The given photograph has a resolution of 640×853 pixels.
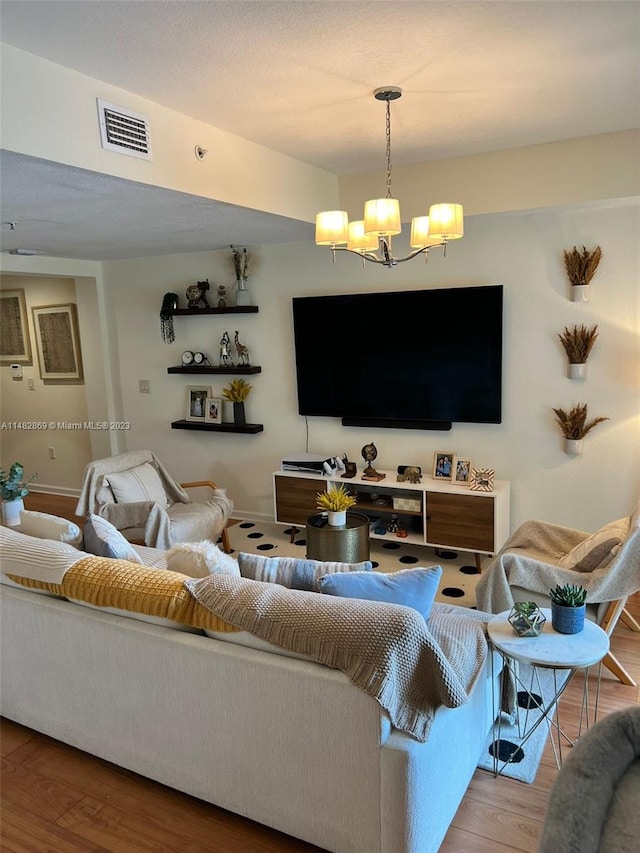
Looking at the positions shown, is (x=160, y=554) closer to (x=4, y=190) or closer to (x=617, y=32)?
(x=4, y=190)

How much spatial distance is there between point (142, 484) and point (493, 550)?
2.41 m

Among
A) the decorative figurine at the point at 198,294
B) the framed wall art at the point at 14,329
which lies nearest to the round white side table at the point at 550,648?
the decorative figurine at the point at 198,294

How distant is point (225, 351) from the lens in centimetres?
515

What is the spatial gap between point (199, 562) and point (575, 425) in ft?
8.93

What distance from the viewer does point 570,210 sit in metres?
3.77

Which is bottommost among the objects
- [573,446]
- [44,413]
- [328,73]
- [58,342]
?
[573,446]

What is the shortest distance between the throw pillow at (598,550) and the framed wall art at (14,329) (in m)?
5.65

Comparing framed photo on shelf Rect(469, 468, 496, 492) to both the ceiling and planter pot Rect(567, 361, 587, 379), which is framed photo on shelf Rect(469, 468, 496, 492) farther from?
the ceiling

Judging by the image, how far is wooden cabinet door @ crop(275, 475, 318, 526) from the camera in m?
4.59

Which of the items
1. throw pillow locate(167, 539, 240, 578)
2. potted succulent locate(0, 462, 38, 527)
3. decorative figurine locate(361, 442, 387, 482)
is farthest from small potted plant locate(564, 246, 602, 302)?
potted succulent locate(0, 462, 38, 527)

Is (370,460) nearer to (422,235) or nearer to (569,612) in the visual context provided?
(422,235)

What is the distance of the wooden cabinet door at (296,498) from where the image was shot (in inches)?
181

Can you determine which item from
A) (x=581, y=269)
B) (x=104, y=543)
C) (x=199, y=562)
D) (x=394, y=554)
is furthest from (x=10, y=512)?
(x=581, y=269)

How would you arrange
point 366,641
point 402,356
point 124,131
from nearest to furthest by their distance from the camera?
point 366,641
point 124,131
point 402,356
